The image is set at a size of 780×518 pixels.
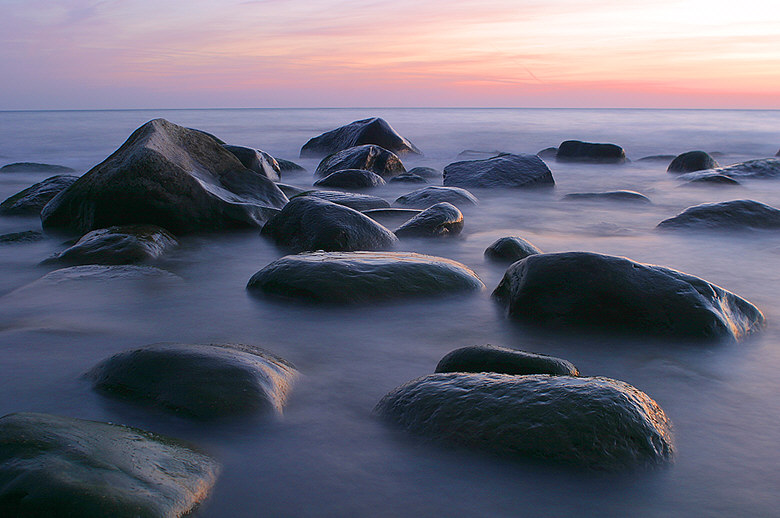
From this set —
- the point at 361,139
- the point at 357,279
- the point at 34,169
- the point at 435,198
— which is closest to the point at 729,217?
the point at 435,198

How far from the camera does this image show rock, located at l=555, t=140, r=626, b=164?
13.7 meters

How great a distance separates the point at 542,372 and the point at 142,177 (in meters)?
3.96

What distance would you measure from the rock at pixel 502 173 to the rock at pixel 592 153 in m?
4.70

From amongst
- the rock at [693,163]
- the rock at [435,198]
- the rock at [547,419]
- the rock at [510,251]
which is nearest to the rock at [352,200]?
the rock at [435,198]

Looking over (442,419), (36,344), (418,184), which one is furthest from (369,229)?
(418,184)

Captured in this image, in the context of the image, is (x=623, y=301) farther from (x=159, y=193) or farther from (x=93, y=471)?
(x=159, y=193)

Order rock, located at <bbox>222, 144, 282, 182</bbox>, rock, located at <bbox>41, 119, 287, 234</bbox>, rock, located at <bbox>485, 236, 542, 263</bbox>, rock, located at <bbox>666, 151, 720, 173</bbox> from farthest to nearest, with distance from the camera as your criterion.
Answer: rock, located at <bbox>666, 151, 720, 173</bbox> < rock, located at <bbox>222, 144, 282, 182</bbox> < rock, located at <bbox>41, 119, 287, 234</bbox> < rock, located at <bbox>485, 236, 542, 263</bbox>

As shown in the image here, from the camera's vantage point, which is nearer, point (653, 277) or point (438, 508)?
point (438, 508)

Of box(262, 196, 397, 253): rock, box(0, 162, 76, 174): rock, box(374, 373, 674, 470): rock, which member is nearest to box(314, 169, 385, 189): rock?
box(262, 196, 397, 253): rock

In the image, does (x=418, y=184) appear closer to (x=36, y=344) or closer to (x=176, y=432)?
(x=36, y=344)

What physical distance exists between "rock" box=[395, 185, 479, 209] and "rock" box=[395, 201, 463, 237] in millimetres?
1236

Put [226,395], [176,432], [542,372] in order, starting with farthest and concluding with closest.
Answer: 1. [542,372]
2. [226,395]
3. [176,432]

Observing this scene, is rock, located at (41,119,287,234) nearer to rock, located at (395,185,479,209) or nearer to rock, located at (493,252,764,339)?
rock, located at (395,185,479,209)

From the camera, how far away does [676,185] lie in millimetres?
9492
